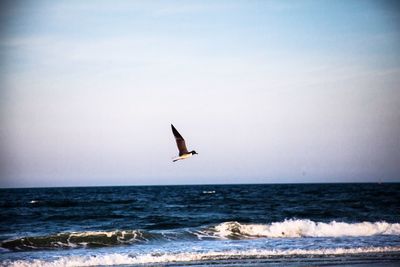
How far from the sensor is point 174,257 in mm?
14109

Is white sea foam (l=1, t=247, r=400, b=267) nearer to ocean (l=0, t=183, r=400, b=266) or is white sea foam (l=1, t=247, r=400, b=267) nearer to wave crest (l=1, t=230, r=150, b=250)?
ocean (l=0, t=183, r=400, b=266)

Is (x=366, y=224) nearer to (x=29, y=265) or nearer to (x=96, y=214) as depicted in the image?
(x=29, y=265)

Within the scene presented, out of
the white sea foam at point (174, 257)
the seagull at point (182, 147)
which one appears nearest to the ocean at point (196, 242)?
the white sea foam at point (174, 257)

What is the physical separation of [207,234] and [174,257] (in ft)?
18.2

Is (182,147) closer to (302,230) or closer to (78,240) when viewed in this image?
(78,240)

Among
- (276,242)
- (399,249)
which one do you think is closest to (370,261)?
(399,249)

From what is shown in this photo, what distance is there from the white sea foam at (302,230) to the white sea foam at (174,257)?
15.3 ft

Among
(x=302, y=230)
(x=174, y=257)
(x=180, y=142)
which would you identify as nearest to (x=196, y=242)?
(x=174, y=257)

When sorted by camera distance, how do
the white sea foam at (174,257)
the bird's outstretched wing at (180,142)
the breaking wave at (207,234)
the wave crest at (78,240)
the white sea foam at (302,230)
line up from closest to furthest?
the white sea foam at (174,257)
the bird's outstretched wing at (180,142)
the wave crest at (78,240)
the breaking wave at (207,234)
the white sea foam at (302,230)

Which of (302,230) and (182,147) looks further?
(302,230)

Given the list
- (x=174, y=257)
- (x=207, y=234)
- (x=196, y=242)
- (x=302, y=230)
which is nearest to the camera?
(x=174, y=257)

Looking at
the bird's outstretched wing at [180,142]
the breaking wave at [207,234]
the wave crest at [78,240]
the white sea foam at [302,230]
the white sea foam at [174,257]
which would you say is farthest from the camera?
the white sea foam at [302,230]

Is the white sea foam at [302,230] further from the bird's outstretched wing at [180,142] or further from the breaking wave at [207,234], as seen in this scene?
the bird's outstretched wing at [180,142]

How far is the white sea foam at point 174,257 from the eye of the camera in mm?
13766
